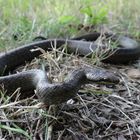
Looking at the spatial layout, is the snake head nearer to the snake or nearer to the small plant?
the snake

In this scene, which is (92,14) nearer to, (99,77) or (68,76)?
(99,77)

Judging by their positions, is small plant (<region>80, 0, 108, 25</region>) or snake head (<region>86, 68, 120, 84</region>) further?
small plant (<region>80, 0, 108, 25</region>)

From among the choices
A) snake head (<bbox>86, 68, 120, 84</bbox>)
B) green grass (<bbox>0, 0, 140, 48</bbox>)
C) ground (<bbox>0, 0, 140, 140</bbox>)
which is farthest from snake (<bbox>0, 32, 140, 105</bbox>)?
green grass (<bbox>0, 0, 140, 48</bbox>)

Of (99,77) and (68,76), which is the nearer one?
(68,76)

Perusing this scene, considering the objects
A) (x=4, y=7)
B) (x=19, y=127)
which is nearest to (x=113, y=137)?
(x=19, y=127)

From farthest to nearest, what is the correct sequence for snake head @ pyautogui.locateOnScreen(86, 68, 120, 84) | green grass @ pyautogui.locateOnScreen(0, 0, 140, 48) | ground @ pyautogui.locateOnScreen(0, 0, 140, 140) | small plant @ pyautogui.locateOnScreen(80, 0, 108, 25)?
1. small plant @ pyautogui.locateOnScreen(80, 0, 108, 25)
2. green grass @ pyautogui.locateOnScreen(0, 0, 140, 48)
3. snake head @ pyautogui.locateOnScreen(86, 68, 120, 84)
4. ground @ pyautogui.locateOnScreen(0, 0, 140, 140)

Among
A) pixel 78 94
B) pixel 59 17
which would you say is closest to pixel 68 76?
pixel 78 94
